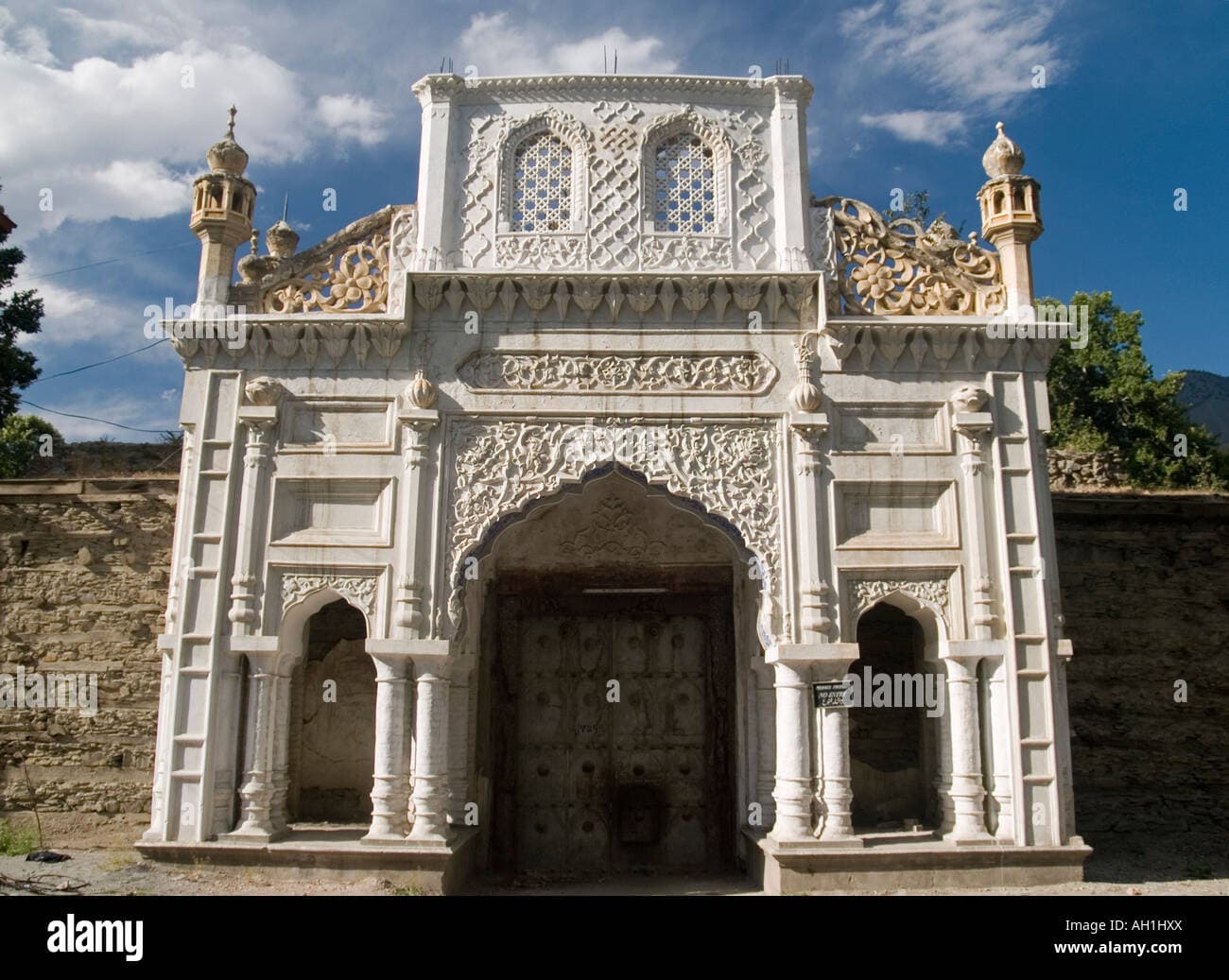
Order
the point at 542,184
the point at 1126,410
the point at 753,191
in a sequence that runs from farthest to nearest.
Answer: the point at 1126,410 < the point at 542,184 < the point at 753,191

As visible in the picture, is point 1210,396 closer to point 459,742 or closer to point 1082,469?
point 1082,469

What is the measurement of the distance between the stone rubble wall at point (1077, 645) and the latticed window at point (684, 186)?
17.7ft

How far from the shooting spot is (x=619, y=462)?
32.0 ft

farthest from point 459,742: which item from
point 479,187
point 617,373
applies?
point 479,187

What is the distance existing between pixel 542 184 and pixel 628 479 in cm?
319

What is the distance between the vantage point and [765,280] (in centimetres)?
1005

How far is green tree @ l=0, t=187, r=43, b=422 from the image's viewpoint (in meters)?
19.8

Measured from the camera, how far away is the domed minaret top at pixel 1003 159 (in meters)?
10.5

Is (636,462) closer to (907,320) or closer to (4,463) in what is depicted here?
(907,320)

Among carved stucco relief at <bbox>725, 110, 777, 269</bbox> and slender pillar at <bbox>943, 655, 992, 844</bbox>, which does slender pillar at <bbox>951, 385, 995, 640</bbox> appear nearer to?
slender pillar at <bbox>943, 655, 992, 844</bbox>

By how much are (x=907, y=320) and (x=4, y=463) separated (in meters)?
18.2

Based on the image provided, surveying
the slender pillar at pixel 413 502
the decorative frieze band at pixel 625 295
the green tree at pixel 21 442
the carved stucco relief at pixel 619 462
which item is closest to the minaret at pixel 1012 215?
the decorative frieze band at pixel 625 295
